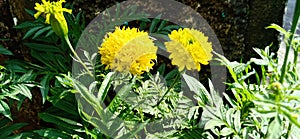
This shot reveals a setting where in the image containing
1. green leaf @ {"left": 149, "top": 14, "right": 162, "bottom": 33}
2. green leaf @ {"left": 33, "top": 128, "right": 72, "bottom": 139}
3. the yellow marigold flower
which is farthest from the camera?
green leaf @ {"left": 149, "top": 14, "right": 162, "bottom": 33}

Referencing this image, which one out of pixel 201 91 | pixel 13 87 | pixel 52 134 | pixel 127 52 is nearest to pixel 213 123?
pixel 201 91

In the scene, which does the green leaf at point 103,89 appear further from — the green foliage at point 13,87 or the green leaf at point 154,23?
the green leaf at point 154,23

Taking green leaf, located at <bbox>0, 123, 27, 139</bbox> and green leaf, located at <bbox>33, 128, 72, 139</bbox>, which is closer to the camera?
green leaf, located at <bbox>33, 128, 72, 139</bbox>

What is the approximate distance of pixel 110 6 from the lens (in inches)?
49.0

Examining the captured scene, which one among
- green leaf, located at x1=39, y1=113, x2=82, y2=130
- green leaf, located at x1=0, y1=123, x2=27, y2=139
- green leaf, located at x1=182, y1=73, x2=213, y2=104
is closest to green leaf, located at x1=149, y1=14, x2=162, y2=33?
green leaf, located at x1=182, y1=73, x2=213, y2=104

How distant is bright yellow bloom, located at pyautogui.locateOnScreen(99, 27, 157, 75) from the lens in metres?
0.90

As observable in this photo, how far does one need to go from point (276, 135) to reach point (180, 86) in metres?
0.46

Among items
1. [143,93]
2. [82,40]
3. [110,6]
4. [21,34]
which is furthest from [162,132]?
[21,34]

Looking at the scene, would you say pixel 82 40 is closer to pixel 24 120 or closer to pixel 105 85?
pixel 105 85

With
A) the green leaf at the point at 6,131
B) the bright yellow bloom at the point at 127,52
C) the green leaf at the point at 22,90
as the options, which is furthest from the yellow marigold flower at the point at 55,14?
the green leaf at the point at 6,131

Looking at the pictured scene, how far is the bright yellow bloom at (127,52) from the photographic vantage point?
90 cm

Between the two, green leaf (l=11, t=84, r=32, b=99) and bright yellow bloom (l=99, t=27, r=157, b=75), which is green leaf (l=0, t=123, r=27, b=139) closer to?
green leaf (l=11, t=84, r=32, b=99)

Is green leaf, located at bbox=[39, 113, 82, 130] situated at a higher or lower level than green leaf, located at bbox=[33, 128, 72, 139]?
higher

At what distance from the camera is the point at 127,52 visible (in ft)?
2.96
